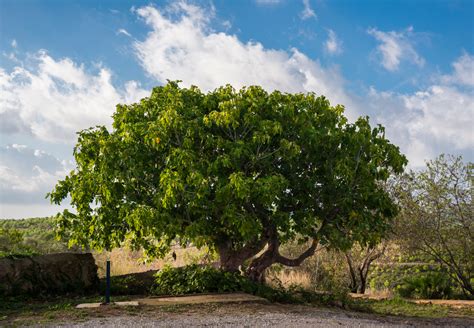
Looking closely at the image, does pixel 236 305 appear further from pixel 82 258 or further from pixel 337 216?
pixel 82 258

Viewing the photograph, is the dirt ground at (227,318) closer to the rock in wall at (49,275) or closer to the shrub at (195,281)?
the shrub at (195,281)

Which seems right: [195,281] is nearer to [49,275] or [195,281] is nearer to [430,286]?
[49,275]

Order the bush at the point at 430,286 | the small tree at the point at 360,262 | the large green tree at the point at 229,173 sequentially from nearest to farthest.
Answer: the large green tree at the point at 229,173 → the bush at the point at 430,286 → the small tree at the point at 360,262

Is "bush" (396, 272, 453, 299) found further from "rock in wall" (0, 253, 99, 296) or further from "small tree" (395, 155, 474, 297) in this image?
"rock in wall" (0, 253, 99, 296)

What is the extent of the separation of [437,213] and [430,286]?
3.01 m

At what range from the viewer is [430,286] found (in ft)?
60.4

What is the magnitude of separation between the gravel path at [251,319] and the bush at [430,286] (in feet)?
21.7

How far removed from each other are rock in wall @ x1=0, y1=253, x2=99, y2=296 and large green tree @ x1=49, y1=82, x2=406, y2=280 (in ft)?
3.44

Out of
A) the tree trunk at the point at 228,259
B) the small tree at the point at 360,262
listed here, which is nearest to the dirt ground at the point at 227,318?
the tree trunk at the point at 228,259

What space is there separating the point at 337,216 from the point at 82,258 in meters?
7.00

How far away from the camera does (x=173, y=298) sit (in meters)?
12.3

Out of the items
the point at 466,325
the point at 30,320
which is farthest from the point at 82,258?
the point at 466,325

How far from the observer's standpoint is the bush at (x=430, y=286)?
1822 cm

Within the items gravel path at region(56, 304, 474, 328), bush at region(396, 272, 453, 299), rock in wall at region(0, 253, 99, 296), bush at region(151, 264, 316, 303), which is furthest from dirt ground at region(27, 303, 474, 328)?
bush at region(396, 272, 453, 299)
